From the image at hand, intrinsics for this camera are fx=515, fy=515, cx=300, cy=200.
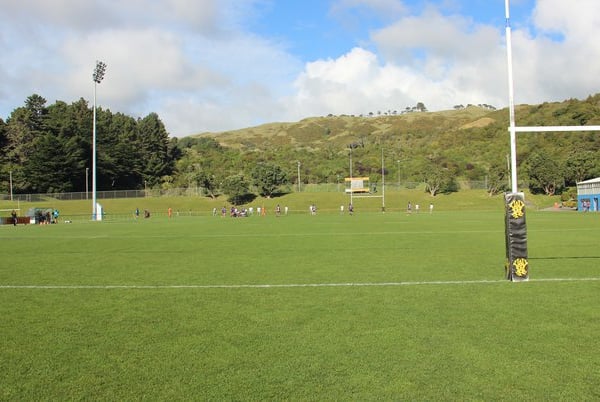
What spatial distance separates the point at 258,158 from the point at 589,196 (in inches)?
2944

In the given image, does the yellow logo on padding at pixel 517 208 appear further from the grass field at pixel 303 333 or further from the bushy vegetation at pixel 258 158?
the bushy vegetation at pixel 258 158

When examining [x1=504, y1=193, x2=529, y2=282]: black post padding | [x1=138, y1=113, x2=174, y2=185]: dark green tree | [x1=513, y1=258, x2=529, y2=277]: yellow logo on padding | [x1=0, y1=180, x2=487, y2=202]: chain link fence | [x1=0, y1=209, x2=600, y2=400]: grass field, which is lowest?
[x1=0, y1=209, x2=600, y2=400]: grass field

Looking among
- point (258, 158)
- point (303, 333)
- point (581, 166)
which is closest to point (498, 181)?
point (581, 166)

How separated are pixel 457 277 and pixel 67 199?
80.5 metres

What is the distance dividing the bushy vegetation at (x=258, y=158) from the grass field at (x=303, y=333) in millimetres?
66576

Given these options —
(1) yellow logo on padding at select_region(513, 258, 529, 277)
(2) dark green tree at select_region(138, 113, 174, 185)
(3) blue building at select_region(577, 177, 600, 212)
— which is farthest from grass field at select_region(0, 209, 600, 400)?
(2) dark green tree at select_region(138, 113, 174, 185)

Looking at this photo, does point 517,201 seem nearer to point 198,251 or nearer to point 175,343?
point 175,343

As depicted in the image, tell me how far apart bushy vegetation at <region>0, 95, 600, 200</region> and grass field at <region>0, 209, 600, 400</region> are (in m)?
66.6

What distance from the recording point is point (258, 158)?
116750 mm

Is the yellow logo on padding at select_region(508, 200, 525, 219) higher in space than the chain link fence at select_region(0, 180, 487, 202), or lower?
lower

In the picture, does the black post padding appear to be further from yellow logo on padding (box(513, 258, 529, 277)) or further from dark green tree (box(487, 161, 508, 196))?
dark green tree (box(487, 161, 508, 196))

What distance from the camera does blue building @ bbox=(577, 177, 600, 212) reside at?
52.6 m

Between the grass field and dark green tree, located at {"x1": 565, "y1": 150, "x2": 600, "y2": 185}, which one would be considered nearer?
the grass field

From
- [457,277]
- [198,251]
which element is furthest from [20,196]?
[457,277]
